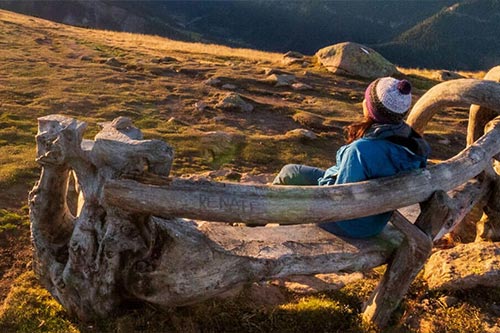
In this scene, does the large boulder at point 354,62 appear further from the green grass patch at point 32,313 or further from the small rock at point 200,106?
the green grass patch at point 32,313

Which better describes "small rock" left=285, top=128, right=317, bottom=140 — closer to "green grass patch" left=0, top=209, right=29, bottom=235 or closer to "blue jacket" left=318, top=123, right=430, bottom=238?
"green grass patch" left=0, top=209, right=29, bottom=235

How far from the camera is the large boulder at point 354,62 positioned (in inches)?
860

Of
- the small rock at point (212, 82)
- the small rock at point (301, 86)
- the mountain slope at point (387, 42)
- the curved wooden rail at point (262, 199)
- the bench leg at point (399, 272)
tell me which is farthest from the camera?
the mountain slope at point (387, 42)

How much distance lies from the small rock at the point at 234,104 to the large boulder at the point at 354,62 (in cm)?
868

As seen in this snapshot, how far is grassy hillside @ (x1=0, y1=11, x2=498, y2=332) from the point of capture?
4828 millimetres

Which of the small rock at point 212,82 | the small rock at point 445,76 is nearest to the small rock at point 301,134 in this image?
the small rock at point 212,82

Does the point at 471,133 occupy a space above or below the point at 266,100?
above

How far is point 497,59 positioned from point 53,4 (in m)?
145

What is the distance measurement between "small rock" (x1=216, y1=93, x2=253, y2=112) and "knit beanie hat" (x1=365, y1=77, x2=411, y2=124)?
9.85 metres

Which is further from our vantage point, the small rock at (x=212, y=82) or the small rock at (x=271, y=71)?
the small rock at (x=271, y=71)

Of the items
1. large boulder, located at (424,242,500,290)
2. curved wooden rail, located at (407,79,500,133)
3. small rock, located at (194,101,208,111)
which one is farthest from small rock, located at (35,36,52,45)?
large boulder, located at (424,242,500,290)

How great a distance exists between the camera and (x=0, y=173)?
837 cm

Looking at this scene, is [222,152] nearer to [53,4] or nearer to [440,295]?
[440,295]

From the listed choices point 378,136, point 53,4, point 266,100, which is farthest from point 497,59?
point 378,136
